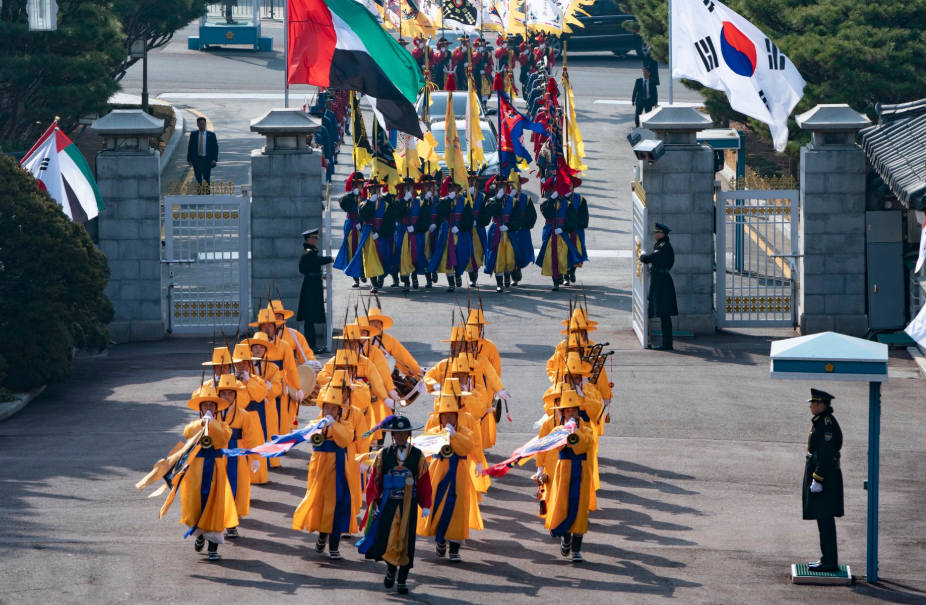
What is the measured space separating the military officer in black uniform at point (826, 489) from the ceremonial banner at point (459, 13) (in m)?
27.9

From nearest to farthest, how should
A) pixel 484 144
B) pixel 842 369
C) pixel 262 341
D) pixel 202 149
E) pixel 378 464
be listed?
pixel 842 369 → pixel 378 464 → pixel 262 341 → pixel 202 149 → pixel 484 144

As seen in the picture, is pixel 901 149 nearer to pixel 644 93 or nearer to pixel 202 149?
pixel 202 149

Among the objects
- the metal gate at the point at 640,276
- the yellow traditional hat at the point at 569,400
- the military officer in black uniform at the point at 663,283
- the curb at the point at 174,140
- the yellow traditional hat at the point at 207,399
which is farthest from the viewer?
the curb at the point at 174,140

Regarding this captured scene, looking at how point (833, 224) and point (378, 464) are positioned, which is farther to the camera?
point (833, 224)

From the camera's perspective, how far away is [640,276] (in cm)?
1878

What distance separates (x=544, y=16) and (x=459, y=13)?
Result: 7.89ft

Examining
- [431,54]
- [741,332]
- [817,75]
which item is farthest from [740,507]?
[431,54]

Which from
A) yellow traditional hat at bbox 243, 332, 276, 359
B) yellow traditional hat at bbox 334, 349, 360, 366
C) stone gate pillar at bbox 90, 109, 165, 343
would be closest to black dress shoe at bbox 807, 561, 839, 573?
yellow traditional hat at bbox 334, 349, 360, 366

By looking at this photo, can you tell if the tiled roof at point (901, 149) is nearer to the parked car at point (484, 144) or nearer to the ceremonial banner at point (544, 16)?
the parked car at point (484, 144)

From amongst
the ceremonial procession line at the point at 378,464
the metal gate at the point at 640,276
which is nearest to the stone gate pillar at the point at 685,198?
the metal gate at the point at 640,276

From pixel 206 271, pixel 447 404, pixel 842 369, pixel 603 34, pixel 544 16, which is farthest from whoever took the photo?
pixel 603 34

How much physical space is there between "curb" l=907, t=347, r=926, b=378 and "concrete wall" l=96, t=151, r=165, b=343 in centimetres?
971

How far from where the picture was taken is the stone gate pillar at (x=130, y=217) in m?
18.9

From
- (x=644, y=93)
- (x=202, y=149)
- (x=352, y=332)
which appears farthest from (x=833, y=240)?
(x=644, y=93)
